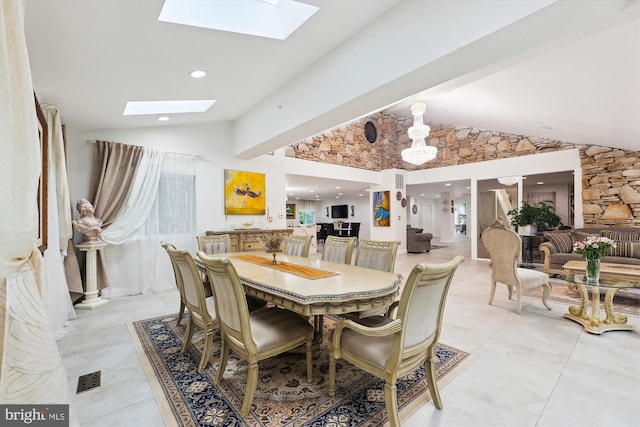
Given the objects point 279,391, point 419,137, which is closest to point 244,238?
point 279,391

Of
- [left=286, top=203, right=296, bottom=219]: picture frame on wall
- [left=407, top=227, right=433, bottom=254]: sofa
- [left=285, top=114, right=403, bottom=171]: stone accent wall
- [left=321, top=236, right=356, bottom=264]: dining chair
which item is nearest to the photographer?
[left=321, top=236, right=356, bottom=264]: dining chair

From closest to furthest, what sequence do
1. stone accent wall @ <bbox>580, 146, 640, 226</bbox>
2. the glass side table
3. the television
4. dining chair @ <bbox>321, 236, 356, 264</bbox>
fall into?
the glass side table < dining chair @ <bbox>321, 236, 356, 264</bbox> < stone accent wall @ <bbox>580, 146, 640, 226</bbox> < the television

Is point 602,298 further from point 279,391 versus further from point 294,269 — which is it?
point 279,391

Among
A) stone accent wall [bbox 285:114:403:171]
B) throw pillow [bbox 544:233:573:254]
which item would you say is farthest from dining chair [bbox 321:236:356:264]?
throw pillow [bbox 544:233:573:254]

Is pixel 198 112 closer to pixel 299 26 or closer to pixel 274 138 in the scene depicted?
pixel 274 138

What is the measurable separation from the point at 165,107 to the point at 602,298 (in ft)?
22.4

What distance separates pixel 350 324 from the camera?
5.39 feet

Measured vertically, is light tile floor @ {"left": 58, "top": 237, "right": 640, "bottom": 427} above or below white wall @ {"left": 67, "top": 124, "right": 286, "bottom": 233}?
below

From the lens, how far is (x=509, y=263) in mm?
3578

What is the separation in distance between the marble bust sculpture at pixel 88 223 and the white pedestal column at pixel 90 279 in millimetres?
98

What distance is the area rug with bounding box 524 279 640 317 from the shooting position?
3.59 m

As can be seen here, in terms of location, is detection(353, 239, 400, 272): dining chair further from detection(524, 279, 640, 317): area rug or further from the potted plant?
the potted plant

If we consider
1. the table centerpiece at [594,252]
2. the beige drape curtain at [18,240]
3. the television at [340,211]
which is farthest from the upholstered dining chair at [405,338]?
the television at [340,211]

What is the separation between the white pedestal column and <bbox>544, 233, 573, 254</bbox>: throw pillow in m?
7.50
